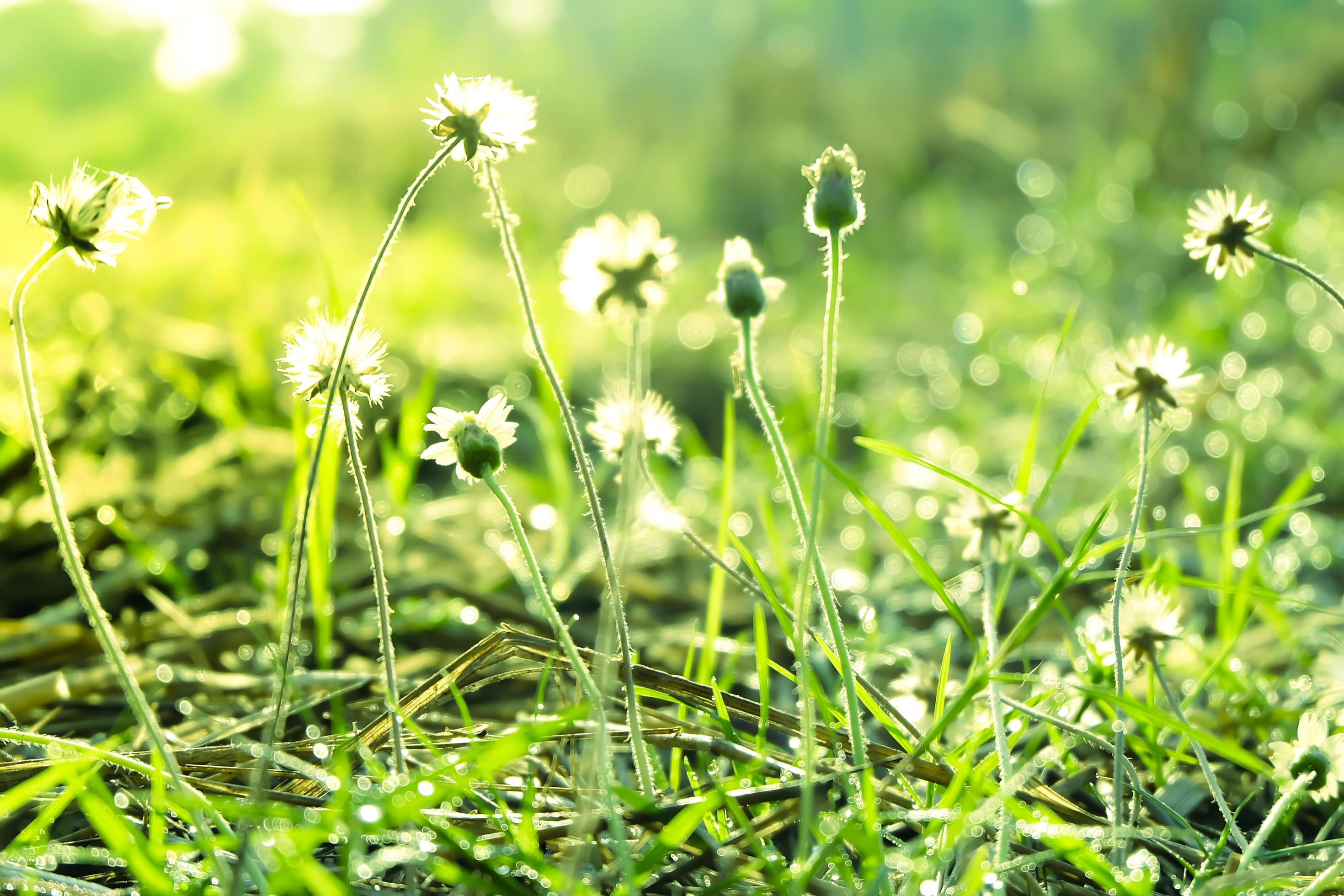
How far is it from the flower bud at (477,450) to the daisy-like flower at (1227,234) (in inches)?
22.4

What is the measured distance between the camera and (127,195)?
71 cm

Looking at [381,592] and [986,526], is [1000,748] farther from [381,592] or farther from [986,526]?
[381,592]

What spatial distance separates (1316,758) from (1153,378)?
1.11 feet

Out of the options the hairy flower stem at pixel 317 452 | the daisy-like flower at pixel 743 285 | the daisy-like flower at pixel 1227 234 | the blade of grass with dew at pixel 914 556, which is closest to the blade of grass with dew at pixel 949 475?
the blade of grass with dew at pixel 914 556

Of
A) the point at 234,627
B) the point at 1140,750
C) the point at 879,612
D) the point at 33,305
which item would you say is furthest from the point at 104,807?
the point at 33,305

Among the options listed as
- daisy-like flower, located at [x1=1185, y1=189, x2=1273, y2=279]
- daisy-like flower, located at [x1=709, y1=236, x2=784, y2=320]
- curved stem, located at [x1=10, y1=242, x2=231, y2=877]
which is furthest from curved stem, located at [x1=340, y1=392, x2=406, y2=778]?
daisy-like flower, located at [x1=1185, y1=189, x2=1273, y2=279]

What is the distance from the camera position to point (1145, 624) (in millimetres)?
863

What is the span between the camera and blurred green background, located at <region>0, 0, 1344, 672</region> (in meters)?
1.83

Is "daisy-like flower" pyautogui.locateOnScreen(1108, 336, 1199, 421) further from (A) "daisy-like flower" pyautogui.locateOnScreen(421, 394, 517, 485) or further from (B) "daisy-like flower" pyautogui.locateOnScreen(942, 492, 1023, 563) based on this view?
(A) "daisy-like flower" pyautogui.locateOnScreen(421, 394, 517, 485)

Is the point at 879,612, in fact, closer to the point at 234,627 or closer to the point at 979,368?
the point at 234,627

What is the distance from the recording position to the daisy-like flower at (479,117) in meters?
0.70

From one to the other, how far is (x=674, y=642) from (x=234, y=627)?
605mm

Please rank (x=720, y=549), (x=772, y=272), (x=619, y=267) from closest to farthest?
(x=619, y=267) → (x=720, y=549) → (x=772, y=272)

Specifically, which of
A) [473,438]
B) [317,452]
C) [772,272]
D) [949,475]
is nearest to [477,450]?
[473,438]
